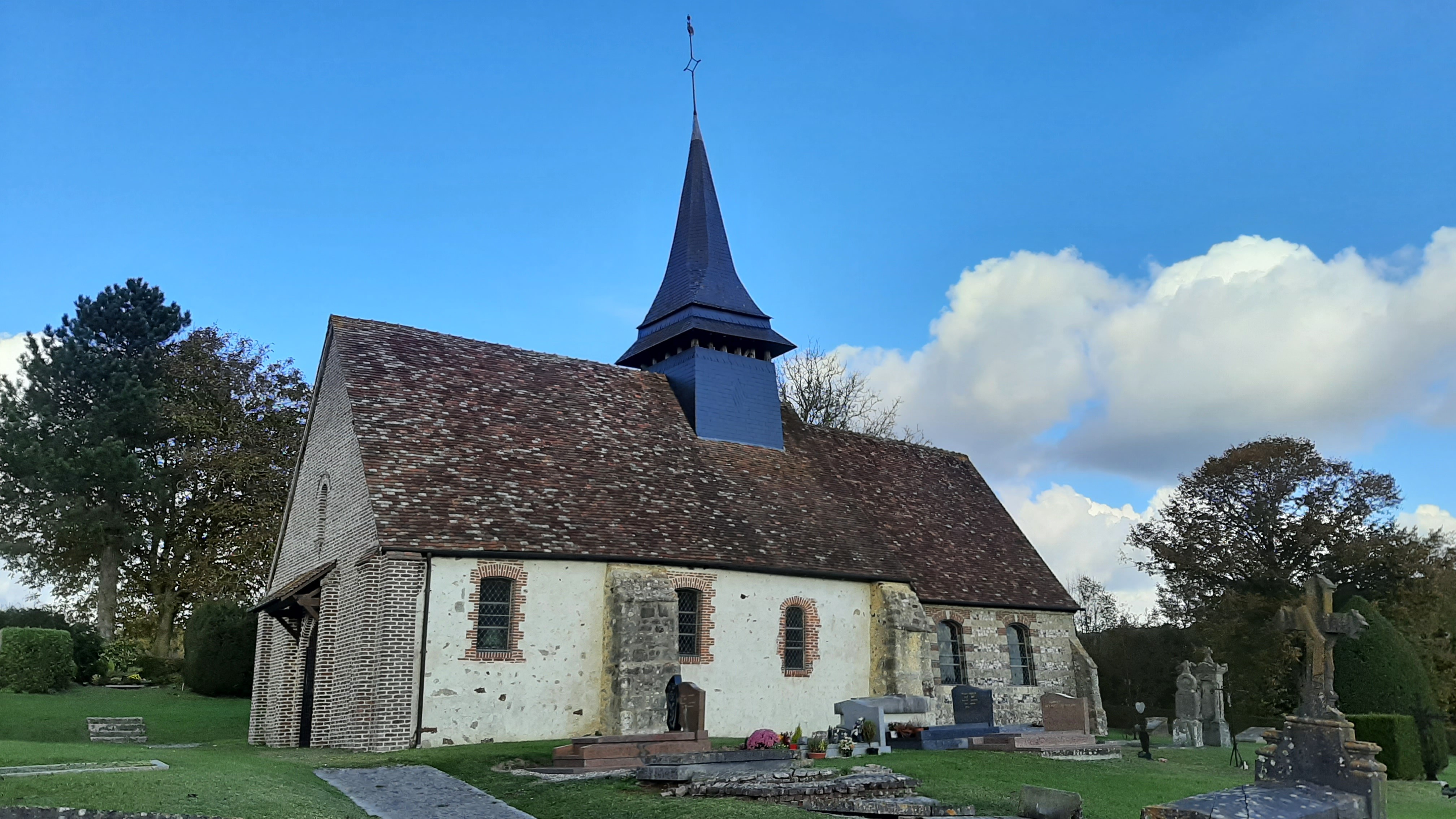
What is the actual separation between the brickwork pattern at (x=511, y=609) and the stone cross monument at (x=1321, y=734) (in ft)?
39.4

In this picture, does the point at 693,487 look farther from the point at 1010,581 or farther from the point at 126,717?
the point at 126,717

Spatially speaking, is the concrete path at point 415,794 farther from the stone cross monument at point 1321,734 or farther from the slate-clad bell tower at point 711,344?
the slate-clad bell tower at point 711,344

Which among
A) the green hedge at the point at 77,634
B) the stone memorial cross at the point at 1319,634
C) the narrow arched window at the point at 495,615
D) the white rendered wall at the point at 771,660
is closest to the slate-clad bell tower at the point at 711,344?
the white rendered wall at the point at 771,660

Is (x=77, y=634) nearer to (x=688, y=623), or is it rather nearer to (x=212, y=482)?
(x=212, y=482)

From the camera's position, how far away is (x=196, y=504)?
37219 millimetres

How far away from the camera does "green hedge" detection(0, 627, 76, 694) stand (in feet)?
84.4

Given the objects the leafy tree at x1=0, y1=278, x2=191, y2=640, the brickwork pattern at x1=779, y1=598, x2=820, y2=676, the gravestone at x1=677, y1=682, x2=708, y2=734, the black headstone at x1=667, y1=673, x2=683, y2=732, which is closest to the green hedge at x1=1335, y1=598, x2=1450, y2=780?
the brickwork pattern at x1=779, y1=598, x2=820, y2=676

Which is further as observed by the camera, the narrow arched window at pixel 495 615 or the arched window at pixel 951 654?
the arched window at pixel 951 654

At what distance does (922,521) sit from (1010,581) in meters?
2.75

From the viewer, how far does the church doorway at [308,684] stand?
19531mm

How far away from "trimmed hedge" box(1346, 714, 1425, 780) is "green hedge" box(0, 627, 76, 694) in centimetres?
2957

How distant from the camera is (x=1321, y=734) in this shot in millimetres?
10109

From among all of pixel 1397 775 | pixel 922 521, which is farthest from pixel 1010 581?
pixel 1397 775

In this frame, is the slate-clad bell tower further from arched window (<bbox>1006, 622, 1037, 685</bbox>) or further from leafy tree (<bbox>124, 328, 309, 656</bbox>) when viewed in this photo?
leafy tree (<bbox>124, 328, 309, 656</bbox>)
